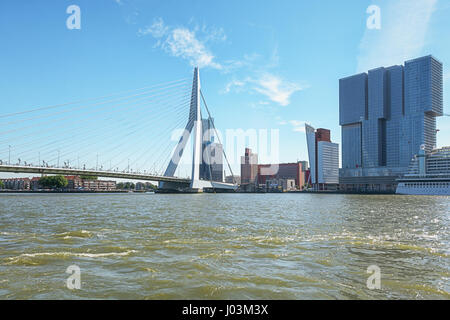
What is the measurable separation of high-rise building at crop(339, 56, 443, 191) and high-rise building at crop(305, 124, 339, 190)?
1091 centimetres

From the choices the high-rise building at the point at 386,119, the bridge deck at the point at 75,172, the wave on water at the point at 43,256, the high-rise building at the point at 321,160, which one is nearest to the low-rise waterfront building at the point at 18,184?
the bridge deck at the point at 75,172

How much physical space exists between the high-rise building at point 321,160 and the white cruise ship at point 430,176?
62342 millimetres

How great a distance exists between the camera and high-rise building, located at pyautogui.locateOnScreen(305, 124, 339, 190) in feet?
535

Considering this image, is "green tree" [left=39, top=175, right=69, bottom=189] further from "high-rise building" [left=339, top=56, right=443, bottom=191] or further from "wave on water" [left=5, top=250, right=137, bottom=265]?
"wave on water" [left=5, top=250, right=137, bottom=265]

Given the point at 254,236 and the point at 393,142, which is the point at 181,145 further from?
the point at 393,142

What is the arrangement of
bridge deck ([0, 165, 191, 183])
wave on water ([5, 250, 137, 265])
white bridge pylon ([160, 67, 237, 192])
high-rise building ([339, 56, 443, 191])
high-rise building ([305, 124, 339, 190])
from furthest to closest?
high-rise building ([305, 124, 339, 190]) → high-rise building ([339, 56, 443, 191]) → white bridge pylon ([160, 67, 237, 192]) → bridge deck ([0, 165, 191, 183]) → wave on water ([5, 250, 137, 265])

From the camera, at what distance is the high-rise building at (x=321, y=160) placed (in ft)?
535

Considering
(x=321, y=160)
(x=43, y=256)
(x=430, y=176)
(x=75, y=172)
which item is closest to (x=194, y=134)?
(x=75, y=172)

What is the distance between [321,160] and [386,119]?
35804mm

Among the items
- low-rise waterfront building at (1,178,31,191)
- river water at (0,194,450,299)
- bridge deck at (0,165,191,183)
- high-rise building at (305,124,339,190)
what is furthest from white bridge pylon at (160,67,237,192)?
low-rise waterfront building at (1,178,31,191)

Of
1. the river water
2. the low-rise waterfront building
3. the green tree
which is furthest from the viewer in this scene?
the low-rise waterfront building

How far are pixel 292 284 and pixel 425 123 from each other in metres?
144
